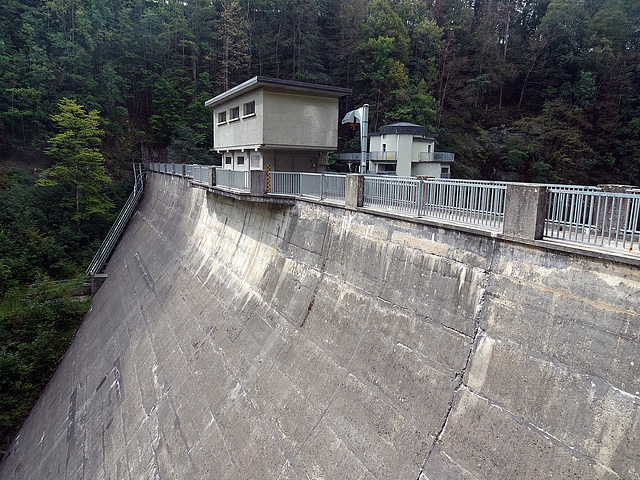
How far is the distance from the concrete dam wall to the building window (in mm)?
3990

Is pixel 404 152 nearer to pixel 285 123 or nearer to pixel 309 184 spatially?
pixel 285 123

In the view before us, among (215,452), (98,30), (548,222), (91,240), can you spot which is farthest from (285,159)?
(98,30)

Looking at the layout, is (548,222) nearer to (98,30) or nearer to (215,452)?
(215,452)

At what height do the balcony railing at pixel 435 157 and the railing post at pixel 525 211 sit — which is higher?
the balcony railing at pixel 435 157

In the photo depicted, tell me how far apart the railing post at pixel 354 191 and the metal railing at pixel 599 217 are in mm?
4360

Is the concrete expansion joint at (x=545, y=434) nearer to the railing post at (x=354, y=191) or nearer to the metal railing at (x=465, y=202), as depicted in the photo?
the metal railing at (x=465, y=202)

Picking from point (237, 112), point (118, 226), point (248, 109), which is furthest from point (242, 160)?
point (118, 226)

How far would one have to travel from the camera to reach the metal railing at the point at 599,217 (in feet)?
16.8

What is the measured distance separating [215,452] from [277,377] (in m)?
2.13

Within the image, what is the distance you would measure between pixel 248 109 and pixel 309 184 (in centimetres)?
649

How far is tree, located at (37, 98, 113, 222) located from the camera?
101 feet

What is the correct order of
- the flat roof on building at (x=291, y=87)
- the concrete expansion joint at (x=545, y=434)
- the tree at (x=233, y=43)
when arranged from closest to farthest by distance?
the concrete expansion joint at (x=545, y=434) → the flat roof on building at (x=291, y=87) → the tree at (x=233, y=43)

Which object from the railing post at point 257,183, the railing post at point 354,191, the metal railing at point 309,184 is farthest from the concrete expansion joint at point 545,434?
the railing post at point 257,183

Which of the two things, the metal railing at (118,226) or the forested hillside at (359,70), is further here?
the forested hillside at (359,70)
